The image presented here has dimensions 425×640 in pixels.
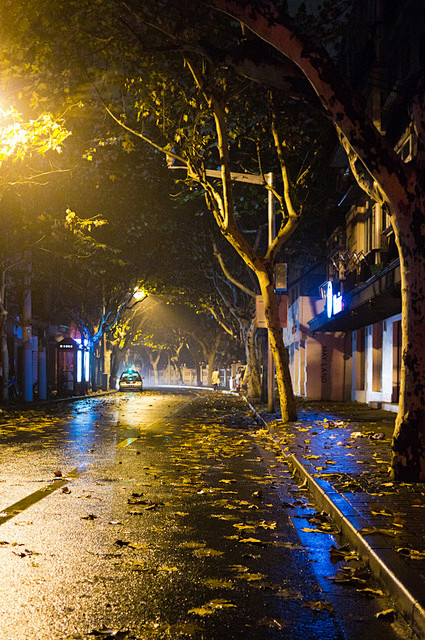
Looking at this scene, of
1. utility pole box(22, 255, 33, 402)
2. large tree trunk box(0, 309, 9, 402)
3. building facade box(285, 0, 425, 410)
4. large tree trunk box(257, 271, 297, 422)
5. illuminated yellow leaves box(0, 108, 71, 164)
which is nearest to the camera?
illuminated yellow leaves box(0, 108, 71, 164)

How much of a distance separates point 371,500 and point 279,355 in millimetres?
11645

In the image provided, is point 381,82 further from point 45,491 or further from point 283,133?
point 45,491

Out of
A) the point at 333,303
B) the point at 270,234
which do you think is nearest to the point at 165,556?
the point at 270,234

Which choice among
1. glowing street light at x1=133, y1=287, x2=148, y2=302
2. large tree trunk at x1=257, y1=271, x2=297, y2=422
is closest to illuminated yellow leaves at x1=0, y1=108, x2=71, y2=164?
large tree trunk at x1=257, y1=271, x2=297, y2=422

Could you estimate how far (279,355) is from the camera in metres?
19.1

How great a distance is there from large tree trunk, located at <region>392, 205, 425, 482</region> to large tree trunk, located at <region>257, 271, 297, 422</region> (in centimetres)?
1022

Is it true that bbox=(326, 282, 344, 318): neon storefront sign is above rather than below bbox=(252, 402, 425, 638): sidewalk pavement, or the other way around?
above

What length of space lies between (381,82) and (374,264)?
18.1 feet

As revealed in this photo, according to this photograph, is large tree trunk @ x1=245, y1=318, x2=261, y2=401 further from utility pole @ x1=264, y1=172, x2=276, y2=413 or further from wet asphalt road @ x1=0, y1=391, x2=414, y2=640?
wet asphalt road @ x1=0, y1=391, x2=414, y2=640

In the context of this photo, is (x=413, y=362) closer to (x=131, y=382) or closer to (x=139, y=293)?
(x=139, y=293)

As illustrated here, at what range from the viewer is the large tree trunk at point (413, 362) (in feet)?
27.9

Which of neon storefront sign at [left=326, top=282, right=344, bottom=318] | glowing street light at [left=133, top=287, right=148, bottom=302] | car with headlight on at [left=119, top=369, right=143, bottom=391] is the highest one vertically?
glowing street light at [left=133, top=287, right=148, bottom=302]

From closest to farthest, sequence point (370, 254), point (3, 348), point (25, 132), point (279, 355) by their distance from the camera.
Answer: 1. point (25, 132)
2. point (279, 355)
3. point (370, 254)
4. point (3, 348)

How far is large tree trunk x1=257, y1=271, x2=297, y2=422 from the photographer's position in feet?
62.4
